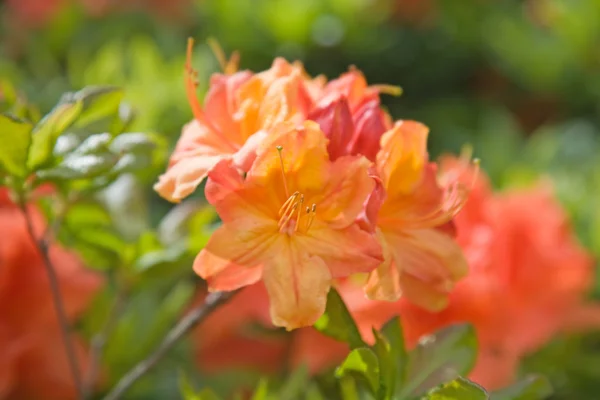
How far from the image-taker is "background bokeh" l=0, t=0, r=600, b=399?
0.98 m

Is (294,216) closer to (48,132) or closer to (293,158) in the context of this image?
(293,158)

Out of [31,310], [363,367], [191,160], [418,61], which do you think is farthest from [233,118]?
[418,61]

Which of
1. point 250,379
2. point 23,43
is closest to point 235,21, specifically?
point 23,43

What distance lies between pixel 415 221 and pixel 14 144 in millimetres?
230

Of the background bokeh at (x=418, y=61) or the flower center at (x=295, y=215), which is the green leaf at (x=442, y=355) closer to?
the flower center at (x=295, y=215)

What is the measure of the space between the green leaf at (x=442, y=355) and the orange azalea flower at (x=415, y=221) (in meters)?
0.04

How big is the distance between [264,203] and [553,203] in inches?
19.9

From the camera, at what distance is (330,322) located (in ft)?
1.57

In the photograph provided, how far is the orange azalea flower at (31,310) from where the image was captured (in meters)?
0.67

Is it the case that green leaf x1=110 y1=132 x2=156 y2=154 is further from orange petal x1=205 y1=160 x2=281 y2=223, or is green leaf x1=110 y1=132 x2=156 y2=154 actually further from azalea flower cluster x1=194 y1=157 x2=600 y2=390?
azalea flower cluster x1=194 y1=157 x2=600 y2=390

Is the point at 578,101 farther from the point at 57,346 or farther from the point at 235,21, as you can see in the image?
the point at 57,346

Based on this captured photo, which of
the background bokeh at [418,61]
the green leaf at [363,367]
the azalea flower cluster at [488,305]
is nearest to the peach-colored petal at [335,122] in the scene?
the green leaf at [363,367]

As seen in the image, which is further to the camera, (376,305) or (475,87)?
(475,87)

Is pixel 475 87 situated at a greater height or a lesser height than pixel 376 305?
lesser
